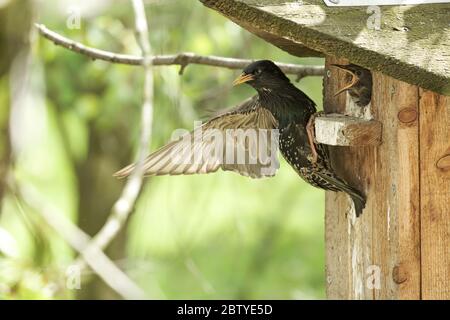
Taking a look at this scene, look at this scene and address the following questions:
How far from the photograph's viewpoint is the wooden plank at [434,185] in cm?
279

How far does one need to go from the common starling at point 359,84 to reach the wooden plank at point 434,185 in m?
0.24

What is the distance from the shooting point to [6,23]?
4.14 metres

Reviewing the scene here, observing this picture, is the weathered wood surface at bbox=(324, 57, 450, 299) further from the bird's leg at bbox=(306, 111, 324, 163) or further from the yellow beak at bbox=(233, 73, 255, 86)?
the yellow beak at bbox=(233, 73, 255, 86)

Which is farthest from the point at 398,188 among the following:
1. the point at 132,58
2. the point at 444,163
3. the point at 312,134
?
the point at 132,58

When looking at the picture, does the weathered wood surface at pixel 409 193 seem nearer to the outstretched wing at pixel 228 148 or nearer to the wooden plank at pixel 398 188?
the wooden plank at pixel 398 188

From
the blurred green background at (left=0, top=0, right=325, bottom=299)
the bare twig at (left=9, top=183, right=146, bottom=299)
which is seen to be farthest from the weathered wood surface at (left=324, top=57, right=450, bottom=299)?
the blurred green background at (left=0, top=0, right=325, bottom=299)

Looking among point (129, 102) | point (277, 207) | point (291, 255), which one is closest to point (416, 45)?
point (129, 102)

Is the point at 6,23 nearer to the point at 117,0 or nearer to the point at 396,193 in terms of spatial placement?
the point at 117,0

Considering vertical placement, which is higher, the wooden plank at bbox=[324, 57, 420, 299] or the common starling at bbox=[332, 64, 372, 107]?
the common starling at bbox=[332, 64, 372, 107]

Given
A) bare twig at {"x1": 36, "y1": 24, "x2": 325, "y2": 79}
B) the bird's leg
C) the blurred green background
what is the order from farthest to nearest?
the blurred green background
bare twig at {"x1": 36, "y1": 24, "x2": 325, "y2": 79}
the bird's leg

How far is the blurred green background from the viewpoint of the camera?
13.1 ft

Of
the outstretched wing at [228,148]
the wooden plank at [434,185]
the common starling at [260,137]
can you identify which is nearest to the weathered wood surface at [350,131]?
the wooden plank at [434,185]

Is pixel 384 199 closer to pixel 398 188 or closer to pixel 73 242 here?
pixel 398 188

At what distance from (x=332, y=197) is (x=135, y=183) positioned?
28.0 inches
